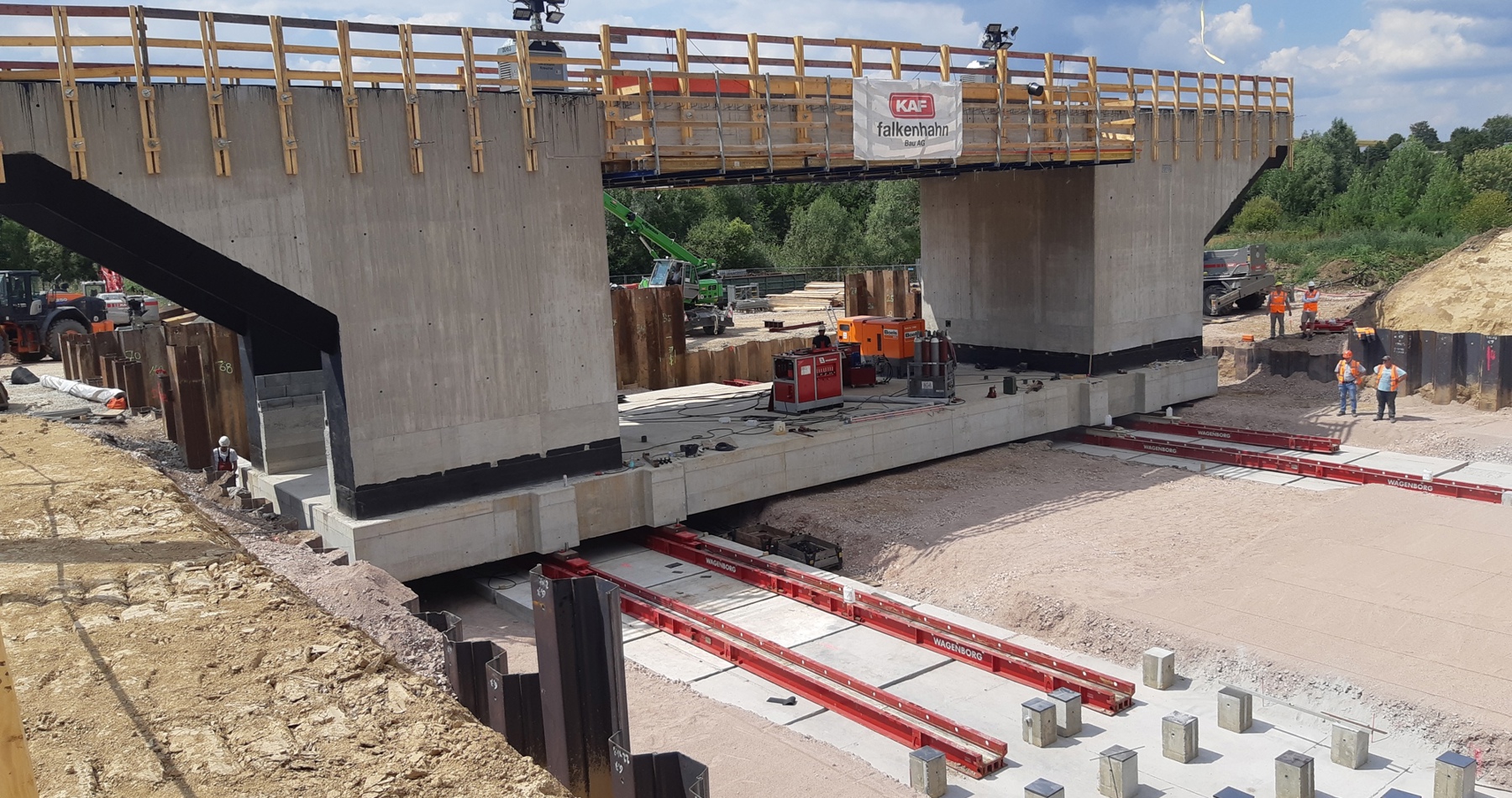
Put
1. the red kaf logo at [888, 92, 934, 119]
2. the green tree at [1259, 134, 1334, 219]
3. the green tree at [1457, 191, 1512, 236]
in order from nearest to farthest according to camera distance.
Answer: the red kaf logo at [888, 92, 934, 119] < the green tree at [1457, 191, 1512, 236] < the green tree at [1259, 134, 1334, 219]

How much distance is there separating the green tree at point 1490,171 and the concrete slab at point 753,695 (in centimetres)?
7549

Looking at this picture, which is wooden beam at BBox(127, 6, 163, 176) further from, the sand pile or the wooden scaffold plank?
the sand pile

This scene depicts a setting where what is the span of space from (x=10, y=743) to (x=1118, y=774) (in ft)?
27.7

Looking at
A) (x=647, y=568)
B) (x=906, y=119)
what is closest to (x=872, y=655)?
(x=647, y=568)

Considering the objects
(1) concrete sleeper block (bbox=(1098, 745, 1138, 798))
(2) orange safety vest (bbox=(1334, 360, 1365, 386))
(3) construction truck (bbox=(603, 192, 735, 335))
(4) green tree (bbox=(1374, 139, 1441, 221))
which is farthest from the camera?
(4) green tree (bbox=(1374, 139, 1441, 221))

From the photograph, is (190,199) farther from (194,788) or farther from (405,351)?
(194,788)

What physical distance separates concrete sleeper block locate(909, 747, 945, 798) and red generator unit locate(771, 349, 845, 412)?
12.2m

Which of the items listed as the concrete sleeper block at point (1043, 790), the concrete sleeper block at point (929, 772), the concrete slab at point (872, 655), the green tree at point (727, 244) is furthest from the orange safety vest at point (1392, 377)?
the green tree at point (727, 244)

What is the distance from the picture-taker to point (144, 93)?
511 inches

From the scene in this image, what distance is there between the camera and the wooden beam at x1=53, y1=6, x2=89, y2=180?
12.5m

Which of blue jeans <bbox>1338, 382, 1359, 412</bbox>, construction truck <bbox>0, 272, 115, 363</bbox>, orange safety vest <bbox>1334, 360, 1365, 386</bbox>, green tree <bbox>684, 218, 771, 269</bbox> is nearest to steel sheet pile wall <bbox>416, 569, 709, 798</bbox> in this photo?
orange safety vest <bbox>1334, 360, 1365, 386</bbox>

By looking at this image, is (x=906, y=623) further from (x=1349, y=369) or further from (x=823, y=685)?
(x=1349, y=369)

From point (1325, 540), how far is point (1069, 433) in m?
8.70

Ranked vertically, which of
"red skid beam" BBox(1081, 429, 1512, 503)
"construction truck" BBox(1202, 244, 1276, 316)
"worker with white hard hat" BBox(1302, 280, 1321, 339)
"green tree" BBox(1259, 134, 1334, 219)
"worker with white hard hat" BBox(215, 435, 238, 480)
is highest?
"green tree" BBox(1259, 134, 1334, 219)
